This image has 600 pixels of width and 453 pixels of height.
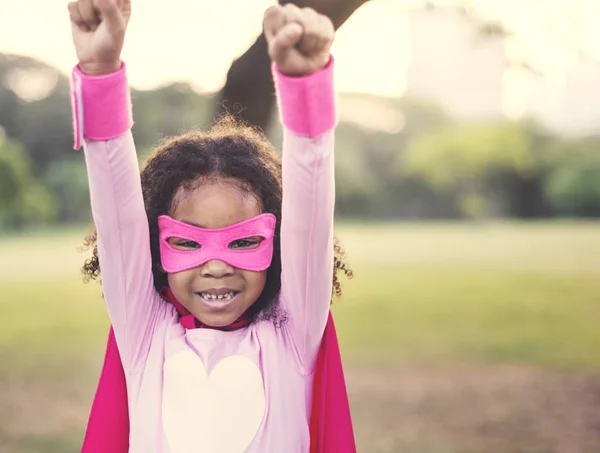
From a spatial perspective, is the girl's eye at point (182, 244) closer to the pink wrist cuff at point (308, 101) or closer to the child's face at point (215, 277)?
the child's face at point (215, 277)

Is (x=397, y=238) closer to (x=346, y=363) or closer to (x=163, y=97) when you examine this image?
(x=346, y=363)

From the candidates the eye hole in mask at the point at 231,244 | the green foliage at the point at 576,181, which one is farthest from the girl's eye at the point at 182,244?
the green foliage at the point at 576,181

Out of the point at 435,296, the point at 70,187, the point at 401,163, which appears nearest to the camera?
the point at 70,187

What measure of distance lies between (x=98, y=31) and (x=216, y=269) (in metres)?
0.55

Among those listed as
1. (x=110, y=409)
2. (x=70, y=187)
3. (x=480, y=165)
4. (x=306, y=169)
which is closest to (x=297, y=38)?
(x=306, y=169)

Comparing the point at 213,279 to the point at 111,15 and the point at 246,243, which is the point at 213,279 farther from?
the point at 111,15

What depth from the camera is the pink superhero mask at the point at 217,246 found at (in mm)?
1724

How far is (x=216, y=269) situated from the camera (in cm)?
171

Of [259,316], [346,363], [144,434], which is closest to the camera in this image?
[144,434]

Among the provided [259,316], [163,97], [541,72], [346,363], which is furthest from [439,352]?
[259,316]

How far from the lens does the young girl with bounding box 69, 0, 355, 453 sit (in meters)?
1.51

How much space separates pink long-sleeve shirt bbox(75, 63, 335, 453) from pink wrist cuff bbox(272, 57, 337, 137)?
0.06 metres

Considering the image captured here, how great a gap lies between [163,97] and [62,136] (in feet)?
2.81

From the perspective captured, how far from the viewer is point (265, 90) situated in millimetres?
3549
